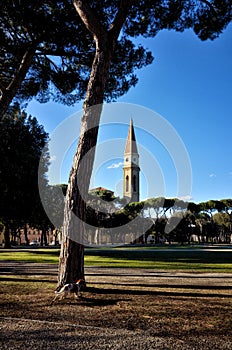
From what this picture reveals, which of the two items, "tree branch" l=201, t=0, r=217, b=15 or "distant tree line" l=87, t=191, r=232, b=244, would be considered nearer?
"tree branch" l=201, t=0, r=217, b=15

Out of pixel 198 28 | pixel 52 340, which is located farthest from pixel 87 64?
pixel 52 340

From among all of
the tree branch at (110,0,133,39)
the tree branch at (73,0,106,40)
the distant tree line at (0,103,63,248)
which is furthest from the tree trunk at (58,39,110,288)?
the distant tree line at (0,103,63,248)

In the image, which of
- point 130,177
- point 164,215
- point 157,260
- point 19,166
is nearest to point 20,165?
point 19,166

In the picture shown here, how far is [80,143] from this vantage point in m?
7.24

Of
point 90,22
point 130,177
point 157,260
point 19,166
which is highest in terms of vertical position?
point 130,177

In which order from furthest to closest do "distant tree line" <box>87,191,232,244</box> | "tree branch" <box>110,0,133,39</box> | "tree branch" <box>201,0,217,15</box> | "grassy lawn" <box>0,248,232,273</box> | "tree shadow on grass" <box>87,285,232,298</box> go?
1. "distant tree line" <box>87,191,232,244</box>
2. "grassy lawn" <box>0,248,232,273</box>
3. "tree branch" <box>201,0,217,15</box>
4. "tree branch" <box>110,0,133,39</box>
5. "tree shadow on grass" <box>87,285,232,298</box>

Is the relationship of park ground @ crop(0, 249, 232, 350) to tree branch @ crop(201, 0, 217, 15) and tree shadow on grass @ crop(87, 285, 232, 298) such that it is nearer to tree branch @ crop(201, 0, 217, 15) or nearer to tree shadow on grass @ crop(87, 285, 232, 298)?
tree shadow on grass @ crop(87, 285, 232, 298)

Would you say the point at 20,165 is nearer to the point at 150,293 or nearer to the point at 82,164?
the point at 82,164

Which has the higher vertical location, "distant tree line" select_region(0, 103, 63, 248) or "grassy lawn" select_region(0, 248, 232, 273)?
"distant tree line" select_region(0, 103, 63, 248)

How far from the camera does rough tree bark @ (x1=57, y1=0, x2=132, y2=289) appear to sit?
6652mm

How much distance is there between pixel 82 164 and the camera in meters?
7.07

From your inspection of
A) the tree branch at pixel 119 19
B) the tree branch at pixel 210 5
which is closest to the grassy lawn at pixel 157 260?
the tree branch at pixel 119 19

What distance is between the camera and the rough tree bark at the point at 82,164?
21.8 ft

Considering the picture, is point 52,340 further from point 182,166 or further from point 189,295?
point 182,166
